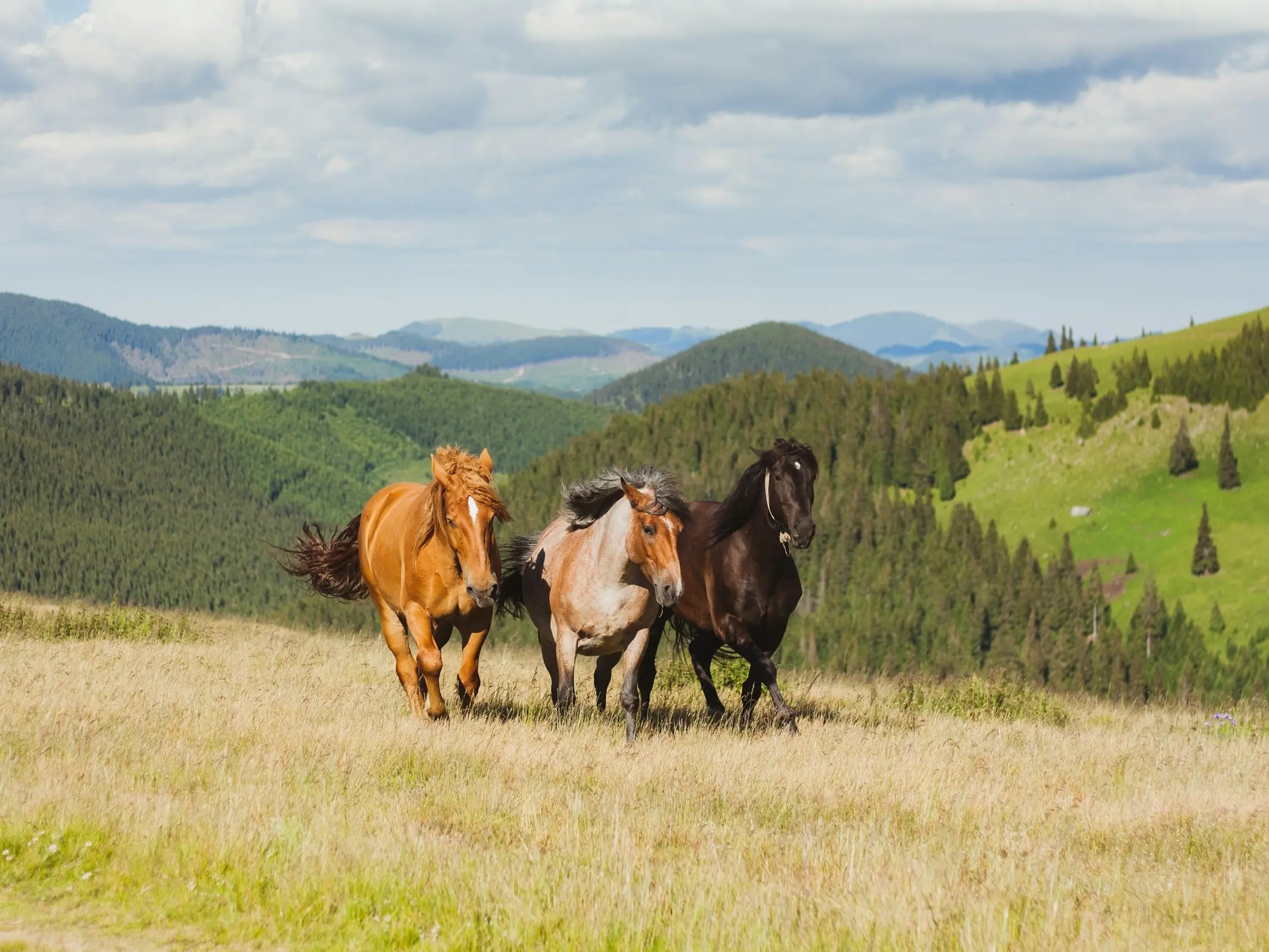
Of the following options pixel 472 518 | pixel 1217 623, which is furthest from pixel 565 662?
pixel 1217 623

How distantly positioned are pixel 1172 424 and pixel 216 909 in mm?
208814

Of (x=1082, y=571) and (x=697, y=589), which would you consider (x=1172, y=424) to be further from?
(x=697, y=589)

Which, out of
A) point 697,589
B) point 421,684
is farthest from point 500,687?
point 697,589

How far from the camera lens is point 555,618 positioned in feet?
40.0

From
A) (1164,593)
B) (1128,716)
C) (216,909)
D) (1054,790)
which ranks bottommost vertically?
(1164,593)

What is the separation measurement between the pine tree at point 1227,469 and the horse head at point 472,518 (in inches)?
7433

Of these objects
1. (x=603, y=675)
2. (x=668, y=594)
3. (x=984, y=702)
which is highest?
(x=668, y=594)

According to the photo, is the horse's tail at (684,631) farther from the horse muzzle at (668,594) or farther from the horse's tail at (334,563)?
the horse's tail at (334,563)

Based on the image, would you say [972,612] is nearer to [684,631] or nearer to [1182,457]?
[1182,457]

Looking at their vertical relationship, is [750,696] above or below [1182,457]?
above

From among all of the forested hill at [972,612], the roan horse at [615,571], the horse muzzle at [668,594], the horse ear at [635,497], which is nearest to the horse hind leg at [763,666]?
the roan horse at [615,571]

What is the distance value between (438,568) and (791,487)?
3.97 metres

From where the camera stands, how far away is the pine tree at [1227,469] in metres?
176

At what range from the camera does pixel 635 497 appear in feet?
37.8
